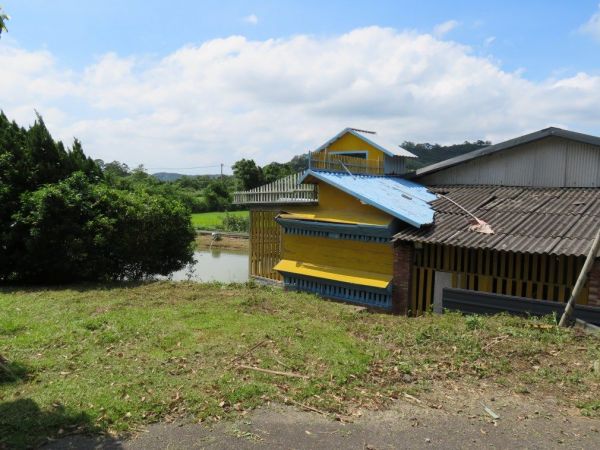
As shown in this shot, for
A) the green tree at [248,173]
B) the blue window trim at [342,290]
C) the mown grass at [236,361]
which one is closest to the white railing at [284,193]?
the blue window trim at [342,290]

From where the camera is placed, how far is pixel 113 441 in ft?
15.6

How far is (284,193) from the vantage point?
49.0 feet

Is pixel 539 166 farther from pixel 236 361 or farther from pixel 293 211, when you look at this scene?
pixel 236 361

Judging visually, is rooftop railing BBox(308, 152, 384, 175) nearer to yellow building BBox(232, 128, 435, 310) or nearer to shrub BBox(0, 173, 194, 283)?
yellow building BBox(232, 128, 435, 310)

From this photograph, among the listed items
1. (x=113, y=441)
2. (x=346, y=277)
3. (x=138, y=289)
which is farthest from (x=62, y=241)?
(x=113, y=441)

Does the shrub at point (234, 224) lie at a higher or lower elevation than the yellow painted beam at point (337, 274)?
lower

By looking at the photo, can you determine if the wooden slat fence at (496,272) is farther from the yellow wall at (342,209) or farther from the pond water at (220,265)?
the pond water at (220,265)

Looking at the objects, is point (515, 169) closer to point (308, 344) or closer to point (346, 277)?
point (346, 277)

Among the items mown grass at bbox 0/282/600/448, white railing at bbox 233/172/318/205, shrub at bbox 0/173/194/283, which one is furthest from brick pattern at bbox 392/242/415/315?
shrub at bbox 0/173/194/283

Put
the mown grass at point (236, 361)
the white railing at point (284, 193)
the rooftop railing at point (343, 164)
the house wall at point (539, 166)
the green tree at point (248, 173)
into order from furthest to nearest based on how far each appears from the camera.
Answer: the green tree at point (248, 173)
the white railing at point (284, 193)
the rooftop railing at point (343, 164)
the house wall at point (539, 166)
the mown grass at point (236, 361)

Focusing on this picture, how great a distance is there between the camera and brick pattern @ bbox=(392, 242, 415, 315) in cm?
1166

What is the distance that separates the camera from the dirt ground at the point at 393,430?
4.70 metres

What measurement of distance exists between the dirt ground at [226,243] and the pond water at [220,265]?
977 millimetres

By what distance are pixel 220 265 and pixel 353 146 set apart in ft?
50.3
